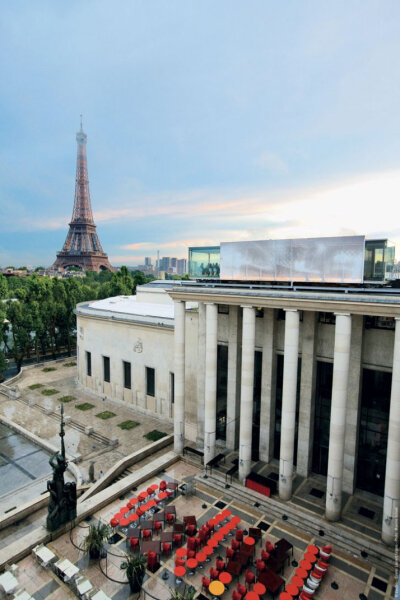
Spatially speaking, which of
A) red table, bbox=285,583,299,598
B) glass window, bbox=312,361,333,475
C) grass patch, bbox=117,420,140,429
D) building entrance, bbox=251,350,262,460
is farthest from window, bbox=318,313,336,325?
grass patch, bbox=117,420,140,429

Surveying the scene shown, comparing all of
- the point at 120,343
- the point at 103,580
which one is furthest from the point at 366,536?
the point at 120,343

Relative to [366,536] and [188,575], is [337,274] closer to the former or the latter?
[366,536]

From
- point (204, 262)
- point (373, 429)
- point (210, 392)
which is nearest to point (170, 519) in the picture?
point (210, 392)

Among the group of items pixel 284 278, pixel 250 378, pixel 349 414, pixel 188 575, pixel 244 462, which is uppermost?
pixel 284 278

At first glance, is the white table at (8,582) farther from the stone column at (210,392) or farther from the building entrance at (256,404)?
the building entrance at (256,404)

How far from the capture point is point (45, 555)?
69.6ft

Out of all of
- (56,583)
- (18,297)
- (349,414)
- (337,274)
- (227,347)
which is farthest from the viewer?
(18,297)

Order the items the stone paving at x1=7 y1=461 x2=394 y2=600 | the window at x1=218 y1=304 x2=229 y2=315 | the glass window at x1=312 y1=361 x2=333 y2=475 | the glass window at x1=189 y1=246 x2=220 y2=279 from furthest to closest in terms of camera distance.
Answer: the window at x1=218 y1=304 x2=229 y2=315 → the glass window at x1=189 y1=246 x2=220 y2=279 → the glass window at x1=312 y1=361 x2=333 y2=475 → the stone paving at x1=7 y1=461 x2=394 y2=600

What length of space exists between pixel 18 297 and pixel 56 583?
49.8 metres

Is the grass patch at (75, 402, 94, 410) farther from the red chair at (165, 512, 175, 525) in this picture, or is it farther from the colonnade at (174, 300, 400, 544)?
the red chair at (165, 512, 175, 525)

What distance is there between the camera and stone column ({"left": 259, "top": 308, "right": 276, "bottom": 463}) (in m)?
30.0

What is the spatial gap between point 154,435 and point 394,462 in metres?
24.2

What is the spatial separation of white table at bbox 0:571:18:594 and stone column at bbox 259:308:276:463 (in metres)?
19.5

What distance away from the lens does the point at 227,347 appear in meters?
33.4
